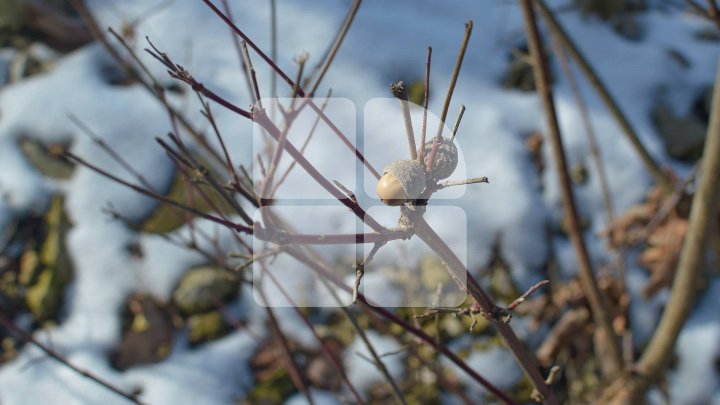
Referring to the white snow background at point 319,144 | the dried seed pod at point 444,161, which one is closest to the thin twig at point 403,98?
the dried seed pod at point 444,161

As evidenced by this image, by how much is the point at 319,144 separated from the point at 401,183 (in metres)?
1.56

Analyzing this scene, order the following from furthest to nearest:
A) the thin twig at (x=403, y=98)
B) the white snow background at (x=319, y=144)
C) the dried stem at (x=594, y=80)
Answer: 1. the white snow background at (x=319, y=144)
2. the dried stem at (x=594, y=80)
3. the thin twig at (x=403, y=98)

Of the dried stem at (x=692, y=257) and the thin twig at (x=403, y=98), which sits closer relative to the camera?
the thin twig at (x=403, y=98)

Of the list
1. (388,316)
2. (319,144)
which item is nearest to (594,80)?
(319,144)

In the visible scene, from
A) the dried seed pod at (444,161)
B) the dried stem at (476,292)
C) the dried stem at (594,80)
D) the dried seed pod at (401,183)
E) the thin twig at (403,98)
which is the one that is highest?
the dried stem at (594,80)

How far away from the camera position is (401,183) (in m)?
0.51

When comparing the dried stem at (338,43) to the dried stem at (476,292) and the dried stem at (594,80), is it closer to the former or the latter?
the dried stem at (476,292)

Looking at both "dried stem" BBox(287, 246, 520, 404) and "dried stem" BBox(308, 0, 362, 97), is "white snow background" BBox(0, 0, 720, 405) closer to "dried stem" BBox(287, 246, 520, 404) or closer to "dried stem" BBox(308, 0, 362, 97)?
"dried stem" BBox(308, 0, 362, 97)

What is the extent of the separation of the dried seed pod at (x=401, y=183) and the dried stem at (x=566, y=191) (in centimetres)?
80

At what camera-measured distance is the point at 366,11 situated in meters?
2.47

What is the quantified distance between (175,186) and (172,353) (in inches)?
22.4

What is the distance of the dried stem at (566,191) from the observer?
1295 mm

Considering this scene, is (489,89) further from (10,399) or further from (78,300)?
(10,399)

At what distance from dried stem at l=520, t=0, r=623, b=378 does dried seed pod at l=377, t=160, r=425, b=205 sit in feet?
2.61
